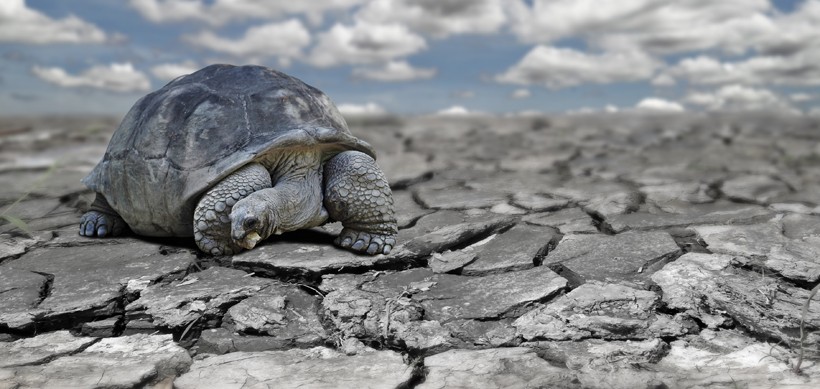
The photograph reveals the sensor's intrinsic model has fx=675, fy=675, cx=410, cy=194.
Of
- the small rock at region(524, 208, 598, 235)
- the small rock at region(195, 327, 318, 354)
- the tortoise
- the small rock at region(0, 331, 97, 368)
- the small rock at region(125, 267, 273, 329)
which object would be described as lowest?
the small rock at region(195, 327, 318, 354)

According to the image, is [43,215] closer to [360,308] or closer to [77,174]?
[77,174]

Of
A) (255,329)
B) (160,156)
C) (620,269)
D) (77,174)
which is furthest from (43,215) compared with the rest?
(620,269)

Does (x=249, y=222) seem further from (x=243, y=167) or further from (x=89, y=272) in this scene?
(x=89, y=272)

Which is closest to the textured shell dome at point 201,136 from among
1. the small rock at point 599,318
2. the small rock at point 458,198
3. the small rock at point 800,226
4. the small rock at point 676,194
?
the small rock at point 458,198

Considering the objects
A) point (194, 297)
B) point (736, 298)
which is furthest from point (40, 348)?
point (736, 298)

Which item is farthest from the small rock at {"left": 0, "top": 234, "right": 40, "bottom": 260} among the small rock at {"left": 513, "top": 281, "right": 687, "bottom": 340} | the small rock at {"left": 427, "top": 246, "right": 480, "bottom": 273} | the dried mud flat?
the small rock at {"left": 513, "top": 281, "right": 687, "bottom": 340}

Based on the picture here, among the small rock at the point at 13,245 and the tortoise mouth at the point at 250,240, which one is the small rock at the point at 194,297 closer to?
the tortoise mouth at the point at 250,240

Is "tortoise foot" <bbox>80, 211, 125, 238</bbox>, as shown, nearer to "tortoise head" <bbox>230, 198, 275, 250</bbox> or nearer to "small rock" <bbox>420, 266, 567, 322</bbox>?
"tortoise head" <bbox>230, 198, 275, 250</bbox>
